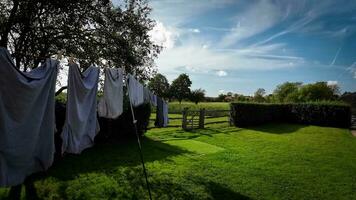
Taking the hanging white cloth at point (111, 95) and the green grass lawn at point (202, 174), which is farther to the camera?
the hanging white cloth at point (111, 95)

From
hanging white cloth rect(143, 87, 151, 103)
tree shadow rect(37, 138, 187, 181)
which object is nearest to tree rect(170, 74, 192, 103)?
hanging white cloth rect(143, 87, 151, 103)

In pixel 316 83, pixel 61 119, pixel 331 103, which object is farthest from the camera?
pixel 316 83

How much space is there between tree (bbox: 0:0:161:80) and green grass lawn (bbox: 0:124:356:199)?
3616 millimetres

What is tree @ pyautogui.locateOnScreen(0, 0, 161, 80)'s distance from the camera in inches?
332

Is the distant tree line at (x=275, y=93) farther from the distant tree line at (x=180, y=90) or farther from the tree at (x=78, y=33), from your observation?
the tree at (x=78, y=33)

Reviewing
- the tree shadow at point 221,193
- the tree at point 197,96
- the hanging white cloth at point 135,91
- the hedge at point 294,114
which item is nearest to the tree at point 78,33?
the hanging white cloth at point 135,91

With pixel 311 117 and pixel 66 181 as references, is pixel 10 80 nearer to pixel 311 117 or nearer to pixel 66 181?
pixel 66 181

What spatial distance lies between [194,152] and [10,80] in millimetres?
6756

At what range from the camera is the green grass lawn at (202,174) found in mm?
4961

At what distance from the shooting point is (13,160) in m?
3.32

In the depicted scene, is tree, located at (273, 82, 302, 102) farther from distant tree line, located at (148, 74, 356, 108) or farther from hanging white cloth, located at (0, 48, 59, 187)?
hanging white cloth, located at (0, 48, 59, 187)

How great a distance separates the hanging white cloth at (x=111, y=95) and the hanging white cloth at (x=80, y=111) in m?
0.48

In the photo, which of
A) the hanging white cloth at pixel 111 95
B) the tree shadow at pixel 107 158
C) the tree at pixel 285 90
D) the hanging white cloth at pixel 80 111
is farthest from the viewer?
the tree at pixel 285 90

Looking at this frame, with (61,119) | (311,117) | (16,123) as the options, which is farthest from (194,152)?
(311,117)
